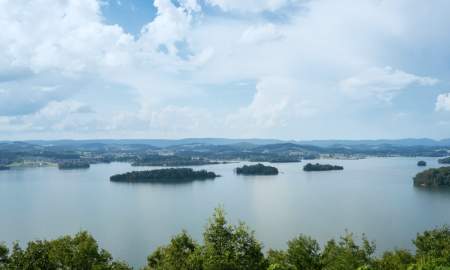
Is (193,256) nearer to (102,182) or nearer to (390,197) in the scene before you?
(390,197)

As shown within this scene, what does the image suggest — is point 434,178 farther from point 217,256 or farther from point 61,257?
point 61,257

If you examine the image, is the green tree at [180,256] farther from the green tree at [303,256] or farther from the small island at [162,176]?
the small island at [162,176]

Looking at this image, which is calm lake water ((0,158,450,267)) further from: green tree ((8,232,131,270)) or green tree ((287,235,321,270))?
green tree ((287,235,321,270))

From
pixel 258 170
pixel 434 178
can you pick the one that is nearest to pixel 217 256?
pixel 434 178

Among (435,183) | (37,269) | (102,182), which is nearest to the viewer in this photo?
(37,269)

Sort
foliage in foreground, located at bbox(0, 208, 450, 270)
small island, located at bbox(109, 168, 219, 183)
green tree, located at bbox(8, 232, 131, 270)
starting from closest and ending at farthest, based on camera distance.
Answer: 1. foliage in foreground, located at bbox(0, 208, 450, 270)
2. green tree, located at bbox(8, 232, 131, 270)
3. small island, located at bbox(109, 168, 219, 183)

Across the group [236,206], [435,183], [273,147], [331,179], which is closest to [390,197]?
[435,183]

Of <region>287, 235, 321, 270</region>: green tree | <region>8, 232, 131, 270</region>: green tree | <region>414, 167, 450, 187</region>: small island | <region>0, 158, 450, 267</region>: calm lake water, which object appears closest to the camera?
<region>8, 232, 131, 270</region>: green tree

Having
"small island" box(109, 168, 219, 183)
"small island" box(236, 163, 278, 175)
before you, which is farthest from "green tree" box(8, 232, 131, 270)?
"small island" box(236, 163, 278, 175)
